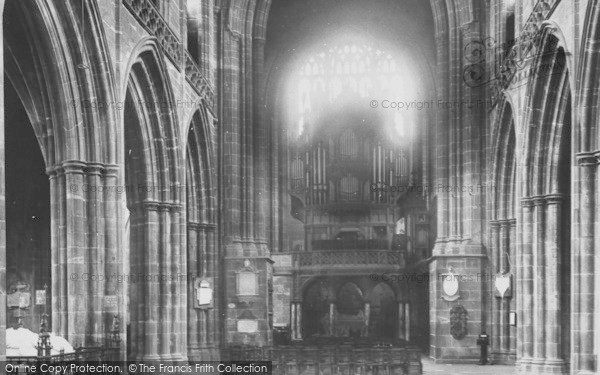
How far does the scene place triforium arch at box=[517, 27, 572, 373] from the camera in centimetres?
1884

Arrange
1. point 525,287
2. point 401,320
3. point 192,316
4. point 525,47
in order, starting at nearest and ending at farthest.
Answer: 1. point 525,287
2. point 525,47
3. point 192,316
4. point 401,320

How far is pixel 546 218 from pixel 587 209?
4135 mm

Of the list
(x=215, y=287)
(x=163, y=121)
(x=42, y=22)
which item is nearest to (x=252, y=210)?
(x=215, y=287)

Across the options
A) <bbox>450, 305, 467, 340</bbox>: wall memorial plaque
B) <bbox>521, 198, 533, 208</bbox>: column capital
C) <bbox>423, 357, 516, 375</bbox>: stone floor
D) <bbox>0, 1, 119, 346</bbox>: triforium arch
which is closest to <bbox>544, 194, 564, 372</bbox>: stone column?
<bbox>521, 198, 533, 208</bbox>: column capital

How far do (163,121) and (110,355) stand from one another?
22.5 feet

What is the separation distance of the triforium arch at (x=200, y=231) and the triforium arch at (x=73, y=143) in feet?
28.6

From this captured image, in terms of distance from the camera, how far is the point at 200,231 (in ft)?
82.6

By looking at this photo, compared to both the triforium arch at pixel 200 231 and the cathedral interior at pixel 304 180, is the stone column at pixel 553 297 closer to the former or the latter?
the cathedral interior at pixel 304 180

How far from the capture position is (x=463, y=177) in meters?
27.2

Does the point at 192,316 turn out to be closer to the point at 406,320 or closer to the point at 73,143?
the point at 73,143

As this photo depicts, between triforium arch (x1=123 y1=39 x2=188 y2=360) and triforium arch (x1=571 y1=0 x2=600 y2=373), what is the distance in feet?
29.1

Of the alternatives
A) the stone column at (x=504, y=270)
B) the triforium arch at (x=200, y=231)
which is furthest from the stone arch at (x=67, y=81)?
the stone column at (x=504, y=270)

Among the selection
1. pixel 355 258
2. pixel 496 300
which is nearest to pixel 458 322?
pixel 496 300

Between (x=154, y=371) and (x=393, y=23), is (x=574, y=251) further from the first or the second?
(x=393, y=23)
